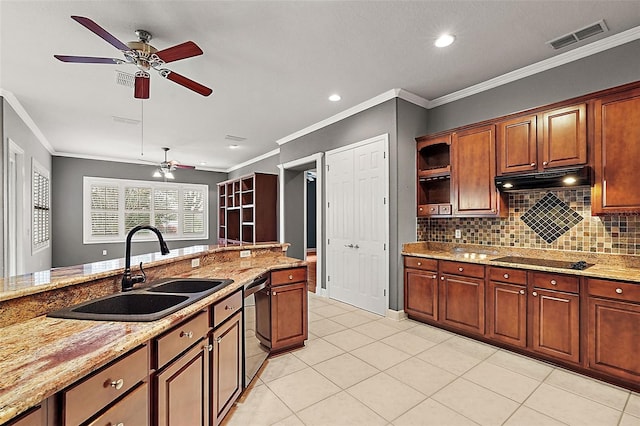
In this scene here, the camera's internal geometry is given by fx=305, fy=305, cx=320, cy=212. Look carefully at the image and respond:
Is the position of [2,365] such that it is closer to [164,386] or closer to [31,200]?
[164,386]

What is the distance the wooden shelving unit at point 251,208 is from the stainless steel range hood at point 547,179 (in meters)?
4.58

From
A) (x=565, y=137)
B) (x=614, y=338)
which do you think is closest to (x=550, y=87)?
(x=565, y=137)

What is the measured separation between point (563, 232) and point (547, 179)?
2.24ft

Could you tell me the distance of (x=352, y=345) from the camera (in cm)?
320

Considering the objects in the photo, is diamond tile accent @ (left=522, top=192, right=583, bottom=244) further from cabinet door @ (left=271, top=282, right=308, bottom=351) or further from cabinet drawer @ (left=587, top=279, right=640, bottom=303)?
cabinet door @ (left=271, top=282, right=308, bottom=351)

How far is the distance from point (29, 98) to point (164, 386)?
4.69m

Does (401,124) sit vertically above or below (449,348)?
above

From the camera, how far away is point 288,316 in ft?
9.71

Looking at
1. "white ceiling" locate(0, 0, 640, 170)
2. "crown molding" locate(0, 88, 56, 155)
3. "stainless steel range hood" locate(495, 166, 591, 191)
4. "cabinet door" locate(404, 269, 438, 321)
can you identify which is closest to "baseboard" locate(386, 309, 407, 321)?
"cabinet door" locate(404, 269, 438, 321)

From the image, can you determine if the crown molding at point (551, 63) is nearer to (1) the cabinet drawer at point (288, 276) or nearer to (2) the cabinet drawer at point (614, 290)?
(2) the cabinet drawer at point (614, 290)

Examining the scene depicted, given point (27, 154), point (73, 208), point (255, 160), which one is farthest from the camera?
point (255, 160)

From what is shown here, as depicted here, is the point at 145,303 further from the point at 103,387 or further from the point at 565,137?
the point at 565,137

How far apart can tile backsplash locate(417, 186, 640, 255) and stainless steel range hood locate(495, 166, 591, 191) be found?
0.28 meters

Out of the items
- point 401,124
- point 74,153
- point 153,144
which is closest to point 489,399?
point 401,124
